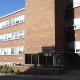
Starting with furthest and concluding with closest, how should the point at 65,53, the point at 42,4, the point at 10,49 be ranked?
the point at 10,49
the point at 42,4
the point at 65,53

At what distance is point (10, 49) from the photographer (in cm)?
5597

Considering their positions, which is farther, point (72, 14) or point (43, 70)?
point (72, 14)

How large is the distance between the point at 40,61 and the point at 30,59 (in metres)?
2.83

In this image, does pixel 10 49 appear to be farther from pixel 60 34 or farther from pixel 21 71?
pixel 60 34

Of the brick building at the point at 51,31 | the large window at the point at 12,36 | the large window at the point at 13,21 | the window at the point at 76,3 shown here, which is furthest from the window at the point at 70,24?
the large window at the point at 12,36

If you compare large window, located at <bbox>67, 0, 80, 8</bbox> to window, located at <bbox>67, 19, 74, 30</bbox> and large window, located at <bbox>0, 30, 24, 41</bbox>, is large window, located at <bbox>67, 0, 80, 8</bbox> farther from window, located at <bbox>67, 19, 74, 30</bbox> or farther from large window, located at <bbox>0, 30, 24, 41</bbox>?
Result: large window, located at <bbox>0, 30, 24, 41</bbox>

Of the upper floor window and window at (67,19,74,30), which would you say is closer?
the upper floor window

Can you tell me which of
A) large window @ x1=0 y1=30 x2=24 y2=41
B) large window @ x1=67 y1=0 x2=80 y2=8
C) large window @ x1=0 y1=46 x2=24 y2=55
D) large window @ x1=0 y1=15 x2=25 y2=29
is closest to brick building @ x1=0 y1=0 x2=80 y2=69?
large window @ x1=67 y1=0 x2=80 y2=8

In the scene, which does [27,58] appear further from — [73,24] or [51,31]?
[73,24]

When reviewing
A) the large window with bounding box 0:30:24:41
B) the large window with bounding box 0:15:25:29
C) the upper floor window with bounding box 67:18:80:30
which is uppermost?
the large window with bounding box 0:15:25:29

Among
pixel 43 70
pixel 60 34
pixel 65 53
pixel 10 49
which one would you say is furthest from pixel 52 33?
pixel 10 49

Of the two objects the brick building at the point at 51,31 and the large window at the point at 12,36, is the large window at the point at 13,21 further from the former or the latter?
the brick building at the point at 51,31

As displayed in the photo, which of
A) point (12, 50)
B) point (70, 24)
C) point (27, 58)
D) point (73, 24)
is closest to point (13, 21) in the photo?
point (12, 50)

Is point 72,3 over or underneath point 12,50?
over
